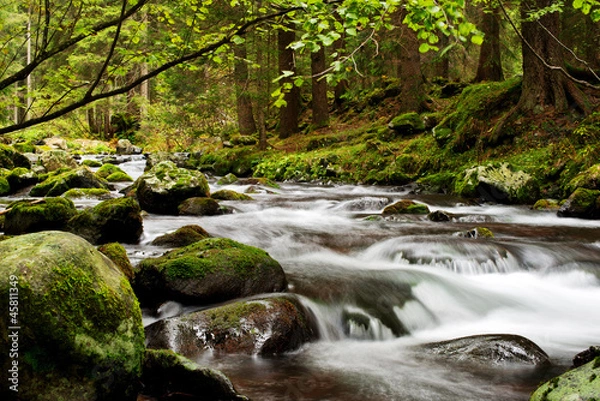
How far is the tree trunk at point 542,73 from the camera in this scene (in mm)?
11914

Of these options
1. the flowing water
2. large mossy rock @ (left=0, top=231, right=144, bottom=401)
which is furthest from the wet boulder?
large mossy rock @ (left=0, top=231, right=144, bottom=401)

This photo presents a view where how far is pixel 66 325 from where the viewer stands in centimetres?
276

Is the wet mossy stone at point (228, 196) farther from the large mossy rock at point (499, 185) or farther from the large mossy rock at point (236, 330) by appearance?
the large mossy rock at point (236, 330)

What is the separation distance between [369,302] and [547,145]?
8828mm

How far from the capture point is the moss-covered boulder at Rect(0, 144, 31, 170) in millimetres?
16928

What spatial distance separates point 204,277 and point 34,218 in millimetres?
4073

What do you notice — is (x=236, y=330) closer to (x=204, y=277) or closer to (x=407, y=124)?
(x=204, y=277)

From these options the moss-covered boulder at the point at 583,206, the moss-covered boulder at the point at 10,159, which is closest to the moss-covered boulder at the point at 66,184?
the moss-covered boulder at the point at 10,159

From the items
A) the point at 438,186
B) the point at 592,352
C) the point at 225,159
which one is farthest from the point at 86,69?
the point at 592,352

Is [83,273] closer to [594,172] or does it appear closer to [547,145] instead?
[594,172]

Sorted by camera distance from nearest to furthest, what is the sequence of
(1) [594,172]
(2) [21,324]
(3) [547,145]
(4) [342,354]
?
(2) [21,324] < (4) [342,354] < (1) [594,172] < (3) [547,145]

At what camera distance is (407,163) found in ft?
48.2

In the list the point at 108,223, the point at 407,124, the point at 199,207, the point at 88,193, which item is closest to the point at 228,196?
the point at 199,207

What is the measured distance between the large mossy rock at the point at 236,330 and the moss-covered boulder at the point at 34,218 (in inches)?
166
